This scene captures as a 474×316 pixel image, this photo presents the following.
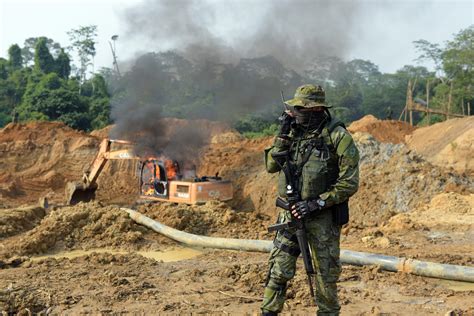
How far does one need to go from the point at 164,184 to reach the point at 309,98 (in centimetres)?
931

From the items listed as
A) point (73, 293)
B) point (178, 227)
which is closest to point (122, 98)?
point (178, 227)

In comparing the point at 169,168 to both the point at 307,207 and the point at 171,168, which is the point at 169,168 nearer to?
the point at 171,168

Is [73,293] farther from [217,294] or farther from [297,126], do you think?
[297,126]

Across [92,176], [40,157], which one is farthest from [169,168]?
[40,157]

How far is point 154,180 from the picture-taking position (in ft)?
44.5

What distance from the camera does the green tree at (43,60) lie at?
4621 cm

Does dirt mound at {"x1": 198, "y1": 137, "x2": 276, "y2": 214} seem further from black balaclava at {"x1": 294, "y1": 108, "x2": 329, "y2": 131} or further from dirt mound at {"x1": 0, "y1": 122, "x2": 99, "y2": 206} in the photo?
black balaclava at {"x1": 294, "y1": 108, "x2": 329, "y2": 131}

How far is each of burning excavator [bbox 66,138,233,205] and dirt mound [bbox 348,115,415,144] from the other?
33.6 ft

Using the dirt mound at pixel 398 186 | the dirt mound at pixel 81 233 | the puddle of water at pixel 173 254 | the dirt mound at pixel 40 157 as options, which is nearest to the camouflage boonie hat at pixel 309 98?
the puddle of water at pixel 173 254

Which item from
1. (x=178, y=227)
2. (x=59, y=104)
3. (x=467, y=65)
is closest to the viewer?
(x=178, y=227)

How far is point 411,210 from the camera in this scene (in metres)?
12.4

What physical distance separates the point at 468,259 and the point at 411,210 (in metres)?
5.04

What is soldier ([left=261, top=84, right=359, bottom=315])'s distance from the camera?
169 inches

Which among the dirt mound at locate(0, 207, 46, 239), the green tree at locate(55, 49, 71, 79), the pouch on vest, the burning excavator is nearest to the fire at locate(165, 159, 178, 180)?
the burning excavator
